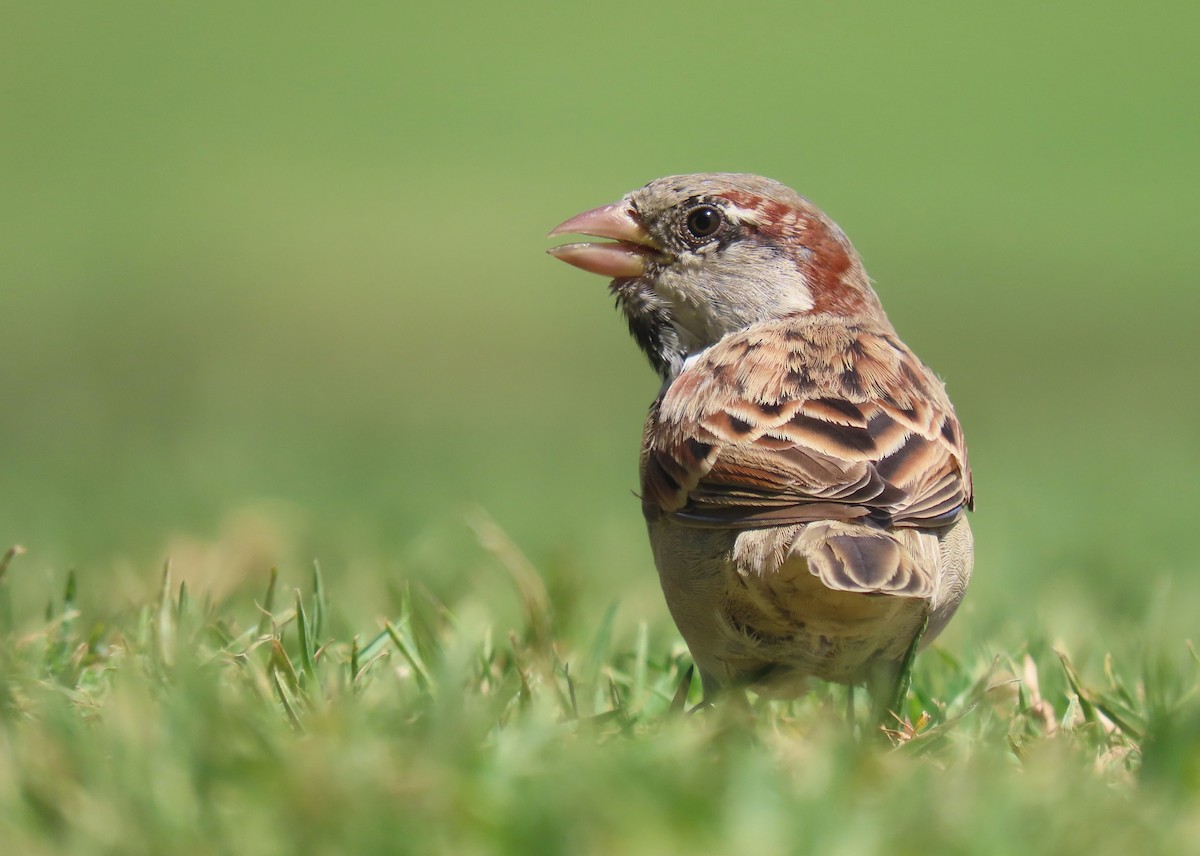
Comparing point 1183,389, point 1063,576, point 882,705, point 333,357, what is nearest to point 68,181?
point 333,357

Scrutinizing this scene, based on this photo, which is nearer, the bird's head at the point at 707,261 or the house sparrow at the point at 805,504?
the house sparrow at the point at 805,504

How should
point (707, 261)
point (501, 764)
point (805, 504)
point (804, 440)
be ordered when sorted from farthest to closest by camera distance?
point (707, 261)
point (804, 440)
point (805, 504)
point (501, 764)

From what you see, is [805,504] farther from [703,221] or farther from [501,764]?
[703,221]

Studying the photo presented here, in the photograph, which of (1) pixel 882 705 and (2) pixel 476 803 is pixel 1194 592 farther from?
(2) pixel 476 803

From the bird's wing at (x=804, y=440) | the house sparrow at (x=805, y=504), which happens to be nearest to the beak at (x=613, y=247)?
the house sparrow at (x=805, y=504)

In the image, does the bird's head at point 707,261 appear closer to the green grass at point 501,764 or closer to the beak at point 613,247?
the beak at point 613,247

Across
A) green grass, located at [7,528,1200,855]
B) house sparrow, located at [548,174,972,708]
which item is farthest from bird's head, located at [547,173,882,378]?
green grass, located at [7,528,1200,855]

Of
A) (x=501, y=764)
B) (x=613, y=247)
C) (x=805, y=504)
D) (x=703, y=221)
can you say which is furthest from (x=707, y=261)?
(x=501, y=764)

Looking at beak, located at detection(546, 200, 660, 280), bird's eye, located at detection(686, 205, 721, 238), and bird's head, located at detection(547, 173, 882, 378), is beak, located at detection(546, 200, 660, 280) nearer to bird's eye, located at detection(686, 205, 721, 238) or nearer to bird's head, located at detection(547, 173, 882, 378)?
bird's head, located at detection(547, 173, 882, 378)
